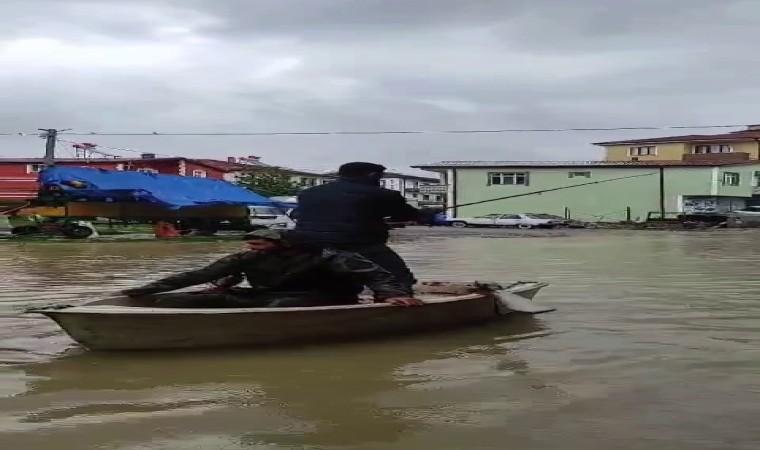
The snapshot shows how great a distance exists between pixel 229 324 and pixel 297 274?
0.80 meters

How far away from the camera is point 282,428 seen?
4.33 metres

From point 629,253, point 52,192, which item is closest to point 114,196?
point 52,192

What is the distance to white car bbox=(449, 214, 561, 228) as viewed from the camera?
43.0 m

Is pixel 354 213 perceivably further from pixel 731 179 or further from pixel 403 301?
pixel 731 179

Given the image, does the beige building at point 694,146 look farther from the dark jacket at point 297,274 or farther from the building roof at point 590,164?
the dark jacket at point 297,274

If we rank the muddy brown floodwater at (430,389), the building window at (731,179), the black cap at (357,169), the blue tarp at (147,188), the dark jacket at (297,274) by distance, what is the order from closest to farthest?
the muddy brown floodwater at (430,389), the dark jacket at (297,274), the black cap at (357,169), the blue tarp at (147,188), the building window at (731,179)

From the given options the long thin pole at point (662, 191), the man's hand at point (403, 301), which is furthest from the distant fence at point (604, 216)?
the man's hand at point (403, 301)

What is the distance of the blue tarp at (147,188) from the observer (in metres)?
25.2

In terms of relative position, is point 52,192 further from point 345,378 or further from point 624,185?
point 624,185

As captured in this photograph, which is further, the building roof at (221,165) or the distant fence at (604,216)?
the building roof at (221,165)

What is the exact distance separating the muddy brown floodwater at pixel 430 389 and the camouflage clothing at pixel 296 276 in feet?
1.68

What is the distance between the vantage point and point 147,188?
26312 mm

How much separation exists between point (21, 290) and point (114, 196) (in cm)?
1600

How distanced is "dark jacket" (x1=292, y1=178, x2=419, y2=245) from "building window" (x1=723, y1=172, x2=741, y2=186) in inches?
1788
